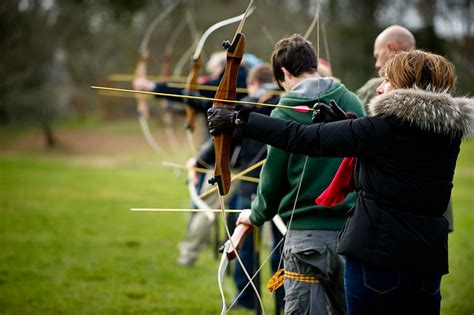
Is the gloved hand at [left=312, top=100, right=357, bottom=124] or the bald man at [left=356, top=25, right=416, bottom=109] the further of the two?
the bald man at [left=356, top=25, right=416, bottom=109]

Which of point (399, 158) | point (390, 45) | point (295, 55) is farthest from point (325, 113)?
point (390, 45)

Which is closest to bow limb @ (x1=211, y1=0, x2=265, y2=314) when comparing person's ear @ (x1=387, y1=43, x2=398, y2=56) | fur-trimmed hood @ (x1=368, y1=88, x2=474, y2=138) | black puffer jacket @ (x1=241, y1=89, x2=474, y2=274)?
black puffer jacket @ (x1=241, y1=89, x2=474, y2=274)

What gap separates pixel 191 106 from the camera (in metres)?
5.37

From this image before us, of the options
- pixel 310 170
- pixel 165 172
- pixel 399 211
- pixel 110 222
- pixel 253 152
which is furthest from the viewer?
pixel 165 172

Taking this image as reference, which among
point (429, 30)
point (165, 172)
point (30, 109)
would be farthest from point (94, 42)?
point (429, 30)

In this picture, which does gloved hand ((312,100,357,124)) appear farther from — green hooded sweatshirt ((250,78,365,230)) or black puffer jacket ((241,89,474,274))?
green hooded sweatshirt ((250,78,365,230))

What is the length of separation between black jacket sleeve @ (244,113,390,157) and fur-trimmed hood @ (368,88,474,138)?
0.05 m

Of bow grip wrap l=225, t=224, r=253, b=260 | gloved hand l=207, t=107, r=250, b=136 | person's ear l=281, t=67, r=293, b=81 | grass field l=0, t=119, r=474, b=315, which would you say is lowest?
grass field l=0, t=119, r=474, b=315

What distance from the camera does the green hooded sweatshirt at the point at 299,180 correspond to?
2650mm

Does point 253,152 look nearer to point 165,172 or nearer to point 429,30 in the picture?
point 165,172

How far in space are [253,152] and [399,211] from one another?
2.56m

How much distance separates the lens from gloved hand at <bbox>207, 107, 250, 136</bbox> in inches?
86.4

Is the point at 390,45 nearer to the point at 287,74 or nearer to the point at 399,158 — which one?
the point at 287,74

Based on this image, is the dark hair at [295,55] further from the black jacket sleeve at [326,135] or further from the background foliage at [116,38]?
the background foliage at [116,38]
